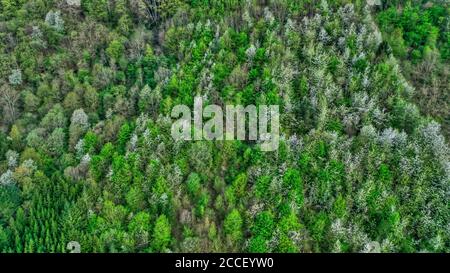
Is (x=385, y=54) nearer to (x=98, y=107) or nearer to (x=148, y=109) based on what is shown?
(x=148, y=109)

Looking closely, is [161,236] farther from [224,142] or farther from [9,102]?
[9,102]

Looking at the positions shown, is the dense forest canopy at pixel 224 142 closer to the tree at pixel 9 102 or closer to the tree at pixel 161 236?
the tree at pixel 161 236

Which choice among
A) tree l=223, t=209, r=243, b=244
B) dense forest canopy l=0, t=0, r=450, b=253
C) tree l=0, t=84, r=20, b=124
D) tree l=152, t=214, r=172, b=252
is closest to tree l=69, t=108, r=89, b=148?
dense forest canopy l=0, t=0, r=450, b=253

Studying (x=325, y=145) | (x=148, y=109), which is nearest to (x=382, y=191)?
(x=325, y=145)

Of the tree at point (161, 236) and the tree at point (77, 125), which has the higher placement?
the tree at point (77, 125)

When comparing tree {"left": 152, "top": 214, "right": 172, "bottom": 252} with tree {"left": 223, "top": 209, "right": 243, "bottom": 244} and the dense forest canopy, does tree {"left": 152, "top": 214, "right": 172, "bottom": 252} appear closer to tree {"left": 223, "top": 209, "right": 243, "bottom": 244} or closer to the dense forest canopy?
the dense forest canopy

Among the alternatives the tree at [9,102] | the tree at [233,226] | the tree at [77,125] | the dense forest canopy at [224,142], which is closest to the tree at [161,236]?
the dense forest canopy at [224,142]

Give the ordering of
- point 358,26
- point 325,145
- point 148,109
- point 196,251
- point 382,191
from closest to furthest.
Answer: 1. point 196,251
2. point 382,191
3. point 325,145
4. point 148,109
5. point 358,26

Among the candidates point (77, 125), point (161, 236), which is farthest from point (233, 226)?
point (77, 125)
